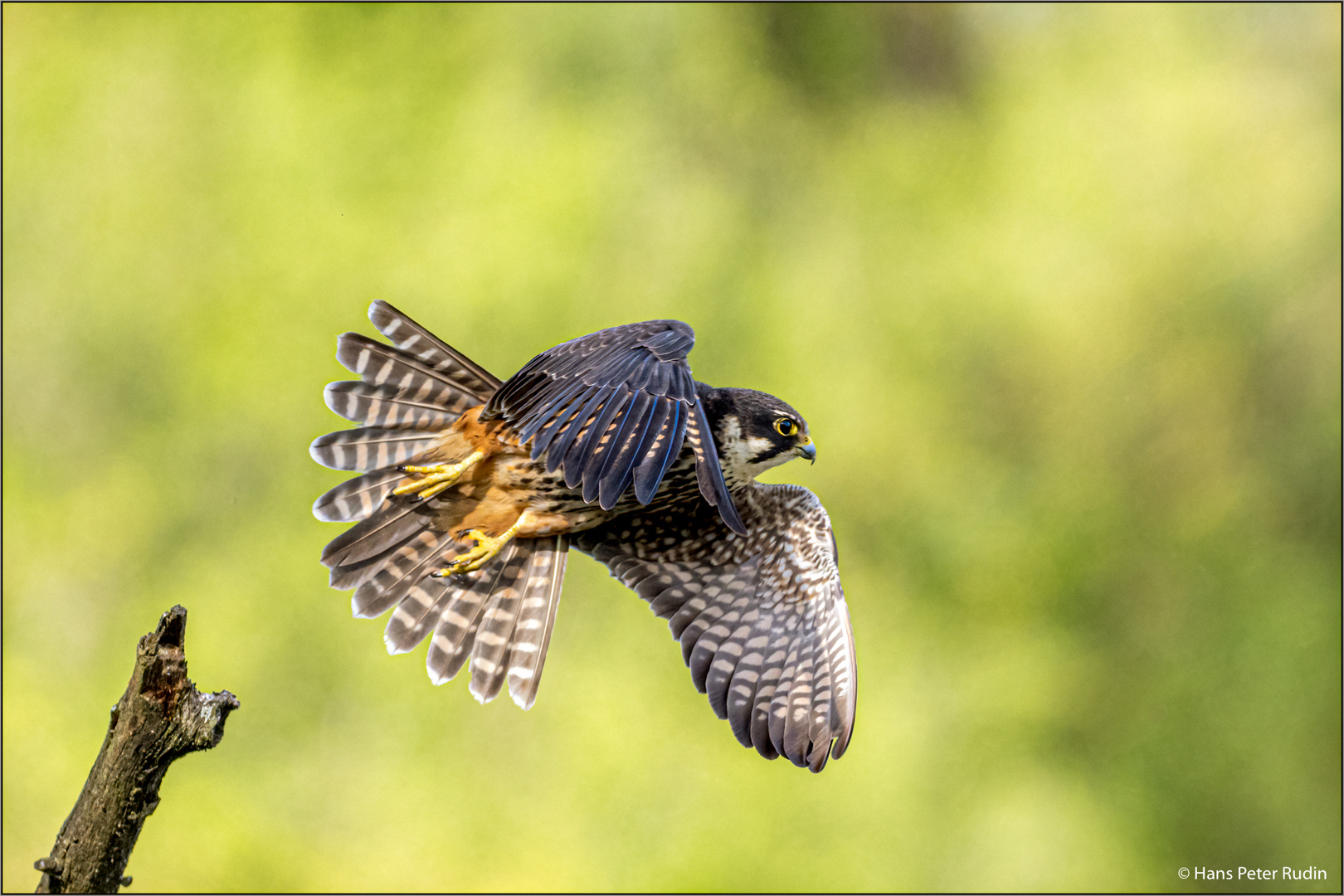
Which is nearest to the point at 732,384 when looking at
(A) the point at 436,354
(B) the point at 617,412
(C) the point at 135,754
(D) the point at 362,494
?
(A) the point at 436,354

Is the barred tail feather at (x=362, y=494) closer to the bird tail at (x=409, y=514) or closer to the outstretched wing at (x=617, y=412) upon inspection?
the bird tail at (x=409, y=514)

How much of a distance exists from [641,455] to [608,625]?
4.53 meters

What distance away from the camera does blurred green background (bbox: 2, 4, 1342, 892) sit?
6648mm

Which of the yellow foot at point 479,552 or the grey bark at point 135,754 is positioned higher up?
the yellow foot at point 479,552

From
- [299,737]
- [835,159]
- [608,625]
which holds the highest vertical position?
[835,159]

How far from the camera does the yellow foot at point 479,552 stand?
3.27m

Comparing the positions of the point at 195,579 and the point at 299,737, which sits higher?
the point at 195,579

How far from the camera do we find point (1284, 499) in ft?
29.2

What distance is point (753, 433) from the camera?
3289mm

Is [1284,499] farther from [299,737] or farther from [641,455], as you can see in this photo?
[641,455]

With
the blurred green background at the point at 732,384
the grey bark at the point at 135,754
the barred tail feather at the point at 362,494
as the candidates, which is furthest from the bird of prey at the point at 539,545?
the blurred green background at the point at 732,384

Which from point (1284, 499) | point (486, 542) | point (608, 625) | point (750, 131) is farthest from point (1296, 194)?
point (486, 542)

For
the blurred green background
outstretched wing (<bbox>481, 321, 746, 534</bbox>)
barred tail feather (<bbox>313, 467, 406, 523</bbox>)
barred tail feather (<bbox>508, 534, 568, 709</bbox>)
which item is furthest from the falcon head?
the blurred green background

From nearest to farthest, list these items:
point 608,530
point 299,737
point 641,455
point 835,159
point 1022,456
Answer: point 641,455
point 608,530
point 299,737
point 1022,456
point 835,159
